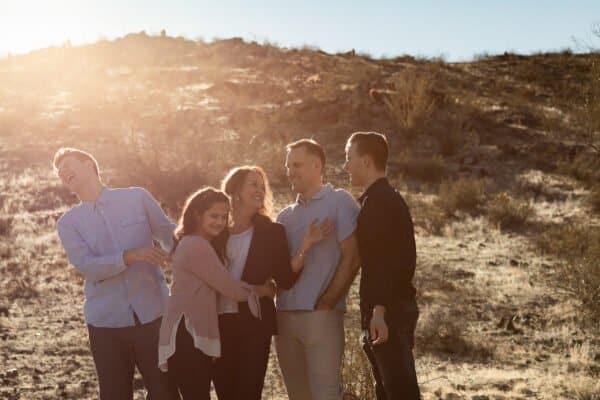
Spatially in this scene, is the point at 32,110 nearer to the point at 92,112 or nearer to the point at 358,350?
the point at 92,112

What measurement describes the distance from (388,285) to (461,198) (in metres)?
12.1

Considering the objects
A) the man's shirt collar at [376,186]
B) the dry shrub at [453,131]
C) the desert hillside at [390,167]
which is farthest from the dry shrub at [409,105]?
the man's shirt collar at [376,186]

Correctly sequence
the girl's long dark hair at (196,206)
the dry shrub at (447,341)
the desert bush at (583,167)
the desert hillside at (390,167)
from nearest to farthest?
the girl's long dark hair at (196,206), the desert hillside at (390,167), the dry shrub at (447,341), the desert bush at (583,167)

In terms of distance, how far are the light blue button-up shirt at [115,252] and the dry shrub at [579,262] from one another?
667 centimetres

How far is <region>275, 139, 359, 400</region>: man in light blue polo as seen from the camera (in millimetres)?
3736

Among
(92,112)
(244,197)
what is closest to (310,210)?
(244,197)

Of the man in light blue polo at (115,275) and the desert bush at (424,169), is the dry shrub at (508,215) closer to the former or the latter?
the desert bush at (424,169)

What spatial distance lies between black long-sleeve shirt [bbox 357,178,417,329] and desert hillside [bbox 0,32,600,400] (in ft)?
7.36

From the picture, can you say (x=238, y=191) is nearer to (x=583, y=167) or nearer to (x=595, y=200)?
(x=595, y=200)

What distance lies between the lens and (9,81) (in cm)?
3002

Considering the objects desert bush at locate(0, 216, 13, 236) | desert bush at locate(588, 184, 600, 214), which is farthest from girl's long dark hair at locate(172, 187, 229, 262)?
desert bush at locate(588, 184, 600, 214)

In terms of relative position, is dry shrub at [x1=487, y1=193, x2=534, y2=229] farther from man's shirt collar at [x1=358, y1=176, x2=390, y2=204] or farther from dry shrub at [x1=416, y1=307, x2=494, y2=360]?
man's shirt collar at [x1=358, y1=176, x2=390, y2=204]

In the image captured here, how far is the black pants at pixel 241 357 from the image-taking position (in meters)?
3.65

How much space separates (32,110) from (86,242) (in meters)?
21.1
